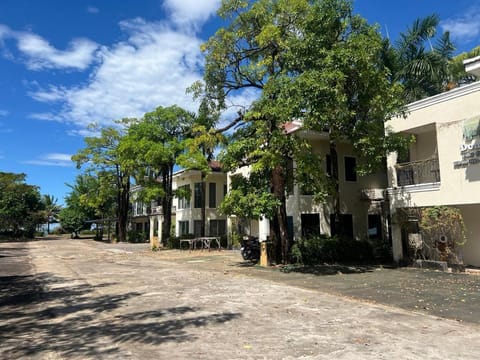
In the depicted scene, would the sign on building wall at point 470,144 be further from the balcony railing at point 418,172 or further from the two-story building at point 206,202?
the two-story building at point 206,202

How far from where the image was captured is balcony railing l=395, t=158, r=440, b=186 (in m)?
→ 15.2

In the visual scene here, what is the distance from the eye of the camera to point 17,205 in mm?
51969

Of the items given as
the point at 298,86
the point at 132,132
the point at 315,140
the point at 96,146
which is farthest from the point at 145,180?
the point at 298,86

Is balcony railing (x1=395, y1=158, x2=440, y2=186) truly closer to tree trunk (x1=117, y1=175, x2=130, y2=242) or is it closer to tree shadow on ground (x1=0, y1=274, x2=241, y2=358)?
tree shadow on ground (x1=0, y1=274, x2=241, y2=358)

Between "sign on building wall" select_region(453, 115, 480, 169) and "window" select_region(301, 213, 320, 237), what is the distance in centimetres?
812

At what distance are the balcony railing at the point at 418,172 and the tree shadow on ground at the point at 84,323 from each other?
11121mm

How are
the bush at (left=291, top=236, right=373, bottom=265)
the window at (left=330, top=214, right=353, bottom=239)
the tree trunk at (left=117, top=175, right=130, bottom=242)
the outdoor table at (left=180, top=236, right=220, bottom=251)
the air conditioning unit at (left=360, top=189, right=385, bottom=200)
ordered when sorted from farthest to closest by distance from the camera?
the tree trunk at (left=117, top=175, right=130, bottom=242) → the outdoor table at (left=180, top=236, right=220, bottom=251) → the window at (left=330, top=214, right=353, bottom=239) → the air conditioning unit at (left=360, top=189, right=385, bottom=200) → the bush at (left=291, top=236, right=373, bottom=265)

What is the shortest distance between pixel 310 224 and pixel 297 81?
9.31m

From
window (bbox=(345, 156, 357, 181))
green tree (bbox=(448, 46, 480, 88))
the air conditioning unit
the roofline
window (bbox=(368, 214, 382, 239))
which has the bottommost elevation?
window (bbox=(368, 214, 382, 239))

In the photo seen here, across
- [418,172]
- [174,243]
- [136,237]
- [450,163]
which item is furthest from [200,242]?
[450,163]

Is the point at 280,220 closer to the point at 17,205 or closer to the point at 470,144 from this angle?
the point at 470,144

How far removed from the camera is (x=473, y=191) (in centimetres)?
1283

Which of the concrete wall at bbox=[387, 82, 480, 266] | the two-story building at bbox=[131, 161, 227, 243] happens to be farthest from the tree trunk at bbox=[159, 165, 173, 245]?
the concrete wall at bbox=[387, 82, 480, 266]

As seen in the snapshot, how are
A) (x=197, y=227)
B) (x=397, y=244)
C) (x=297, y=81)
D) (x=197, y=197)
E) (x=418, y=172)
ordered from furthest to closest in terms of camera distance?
(x=197, y=227) < (x=197, y=197) < (x=397, y=244) < (x=418, y=172) < (x=297, y=81)
